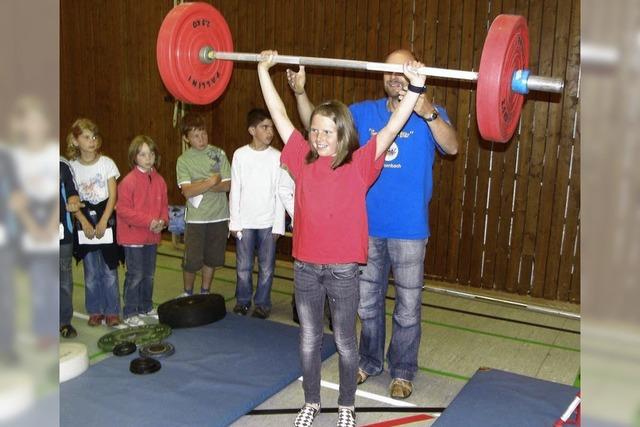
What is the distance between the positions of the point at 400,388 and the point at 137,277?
197 cm

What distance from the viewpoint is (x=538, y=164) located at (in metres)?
5.05

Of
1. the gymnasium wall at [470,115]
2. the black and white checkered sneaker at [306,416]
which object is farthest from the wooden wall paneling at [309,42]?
the black and white checkered sneaker at [306,416]

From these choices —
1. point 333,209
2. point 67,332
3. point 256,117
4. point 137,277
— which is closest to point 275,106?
point 333,209

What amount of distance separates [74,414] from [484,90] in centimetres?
233

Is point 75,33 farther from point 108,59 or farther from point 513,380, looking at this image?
point 513,380

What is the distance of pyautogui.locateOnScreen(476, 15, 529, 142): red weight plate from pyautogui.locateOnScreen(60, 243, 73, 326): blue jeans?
260cm

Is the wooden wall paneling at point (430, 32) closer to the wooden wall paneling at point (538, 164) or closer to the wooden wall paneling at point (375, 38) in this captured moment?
the wooden wall paneling at point (375, 38)

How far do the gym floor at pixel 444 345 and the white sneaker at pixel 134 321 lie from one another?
0.14 metres

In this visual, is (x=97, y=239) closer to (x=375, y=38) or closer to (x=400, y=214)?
(x=400, y=214)

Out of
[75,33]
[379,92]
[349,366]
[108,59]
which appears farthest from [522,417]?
[75,33]

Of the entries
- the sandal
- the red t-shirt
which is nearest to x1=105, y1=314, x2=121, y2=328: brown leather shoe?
the sandal

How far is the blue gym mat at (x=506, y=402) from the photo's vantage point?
9.84 ft

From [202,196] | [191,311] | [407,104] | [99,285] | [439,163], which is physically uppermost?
[407,104]

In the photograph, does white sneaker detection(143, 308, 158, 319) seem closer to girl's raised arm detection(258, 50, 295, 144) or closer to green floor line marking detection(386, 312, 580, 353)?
green floor line marking detection(386, 312, 580, 353)
